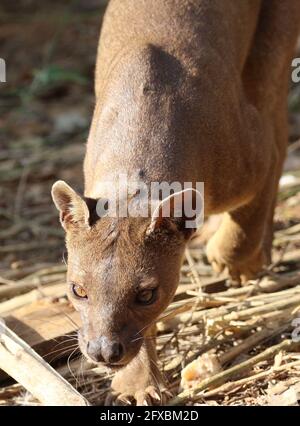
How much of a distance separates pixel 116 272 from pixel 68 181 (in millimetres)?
4186

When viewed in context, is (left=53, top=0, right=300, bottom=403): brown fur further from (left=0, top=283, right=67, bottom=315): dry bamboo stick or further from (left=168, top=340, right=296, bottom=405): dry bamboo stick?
(left=0, top=283, right=67, bottom=315): dry bamboo stick

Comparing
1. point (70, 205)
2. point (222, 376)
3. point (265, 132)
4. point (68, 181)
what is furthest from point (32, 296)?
point (68, 181)

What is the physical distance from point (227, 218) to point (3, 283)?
5.27 feet

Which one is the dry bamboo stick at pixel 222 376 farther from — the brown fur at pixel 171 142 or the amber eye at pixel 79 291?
the amber eye at pixel 79 291

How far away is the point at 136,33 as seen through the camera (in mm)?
6367

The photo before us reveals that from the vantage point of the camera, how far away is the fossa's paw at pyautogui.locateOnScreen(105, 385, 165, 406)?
5688 millimetres

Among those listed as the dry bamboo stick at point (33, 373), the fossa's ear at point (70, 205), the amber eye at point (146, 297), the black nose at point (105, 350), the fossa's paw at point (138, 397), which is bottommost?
the fossa's paw at point (138, 397)

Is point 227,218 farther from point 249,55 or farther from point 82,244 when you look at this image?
point 82,244

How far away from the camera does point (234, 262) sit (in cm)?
689

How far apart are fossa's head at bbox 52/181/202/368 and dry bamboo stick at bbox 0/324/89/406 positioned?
27cm

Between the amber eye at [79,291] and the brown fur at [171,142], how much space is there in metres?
0.04

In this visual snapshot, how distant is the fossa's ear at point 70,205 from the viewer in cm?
533

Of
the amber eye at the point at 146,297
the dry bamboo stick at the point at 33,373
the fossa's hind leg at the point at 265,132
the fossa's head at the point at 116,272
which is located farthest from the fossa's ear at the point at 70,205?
the fossa's hind leg at the point at 265,132
